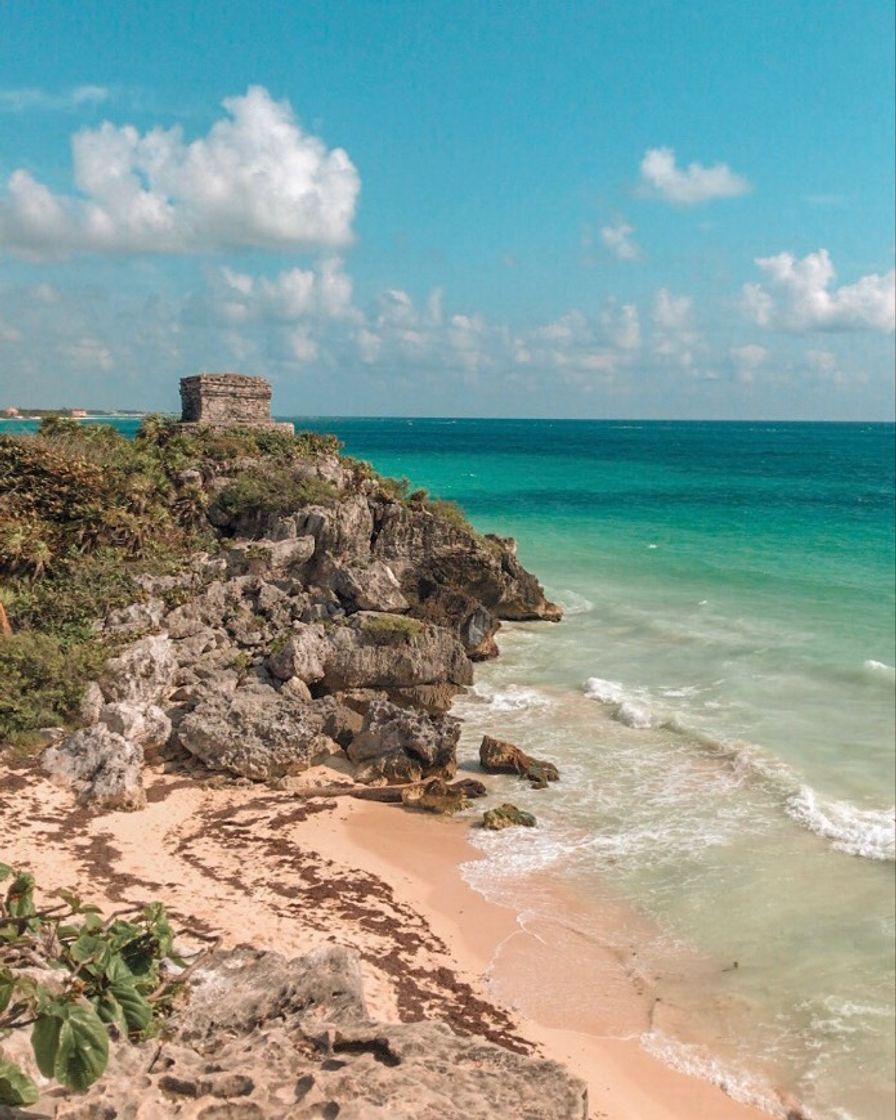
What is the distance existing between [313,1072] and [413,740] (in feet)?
31.7

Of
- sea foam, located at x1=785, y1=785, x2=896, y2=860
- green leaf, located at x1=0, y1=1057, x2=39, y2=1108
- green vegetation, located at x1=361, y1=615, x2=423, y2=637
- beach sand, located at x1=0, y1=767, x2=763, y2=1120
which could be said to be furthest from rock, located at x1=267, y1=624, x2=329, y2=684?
green leaf, located at x1=0, y1=1057, x2=39, y2=1108

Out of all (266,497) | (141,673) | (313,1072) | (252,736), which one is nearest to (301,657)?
(252,736)

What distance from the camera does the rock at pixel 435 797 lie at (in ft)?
45.1

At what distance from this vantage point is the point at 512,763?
15.2m

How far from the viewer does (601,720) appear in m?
18.2

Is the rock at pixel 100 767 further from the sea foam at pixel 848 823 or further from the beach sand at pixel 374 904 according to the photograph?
the sea foam at pixel 848 823

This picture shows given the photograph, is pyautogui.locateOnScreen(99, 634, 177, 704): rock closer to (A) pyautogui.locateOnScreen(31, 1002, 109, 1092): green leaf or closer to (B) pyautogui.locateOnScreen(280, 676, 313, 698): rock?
(B) pyautogui.locateOnScreen(280, 676, 313, 698): rock

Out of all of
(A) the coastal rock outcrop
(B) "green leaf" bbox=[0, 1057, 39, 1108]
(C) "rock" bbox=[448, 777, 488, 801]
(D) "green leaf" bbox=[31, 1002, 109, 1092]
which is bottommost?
(C) "rock" bbox=[448, 777, 488, 801]

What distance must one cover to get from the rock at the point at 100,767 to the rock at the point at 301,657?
143 inches

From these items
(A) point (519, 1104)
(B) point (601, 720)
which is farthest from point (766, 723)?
(A) point (519, 1104)

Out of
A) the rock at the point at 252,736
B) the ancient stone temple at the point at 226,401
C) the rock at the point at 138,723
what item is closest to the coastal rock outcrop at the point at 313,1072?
the rock at the point at 252,736

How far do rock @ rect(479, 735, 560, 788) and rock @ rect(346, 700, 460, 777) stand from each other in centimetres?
65

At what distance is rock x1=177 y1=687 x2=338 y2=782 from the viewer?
46.1 ft

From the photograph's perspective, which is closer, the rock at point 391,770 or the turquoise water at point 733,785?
the turquoise water at point 733,785
